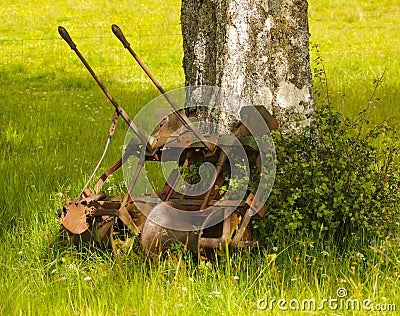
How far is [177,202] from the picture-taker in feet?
12.3

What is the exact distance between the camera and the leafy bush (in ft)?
12.2

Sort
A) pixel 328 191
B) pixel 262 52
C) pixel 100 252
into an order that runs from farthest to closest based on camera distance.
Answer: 1. pixel 262 52
2. pixel 100 252
3. pixel 328 191

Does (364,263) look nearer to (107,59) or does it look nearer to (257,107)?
(257,107)

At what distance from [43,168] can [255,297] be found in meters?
2.94

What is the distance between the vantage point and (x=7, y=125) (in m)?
7.38

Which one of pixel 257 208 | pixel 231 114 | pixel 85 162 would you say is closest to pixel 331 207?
pixel 257 208

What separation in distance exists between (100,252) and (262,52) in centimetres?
159

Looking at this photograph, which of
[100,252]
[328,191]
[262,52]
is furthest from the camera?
[262,52]

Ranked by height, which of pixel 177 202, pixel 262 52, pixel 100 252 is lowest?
pixel 100 252

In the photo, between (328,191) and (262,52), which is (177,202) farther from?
(262,52)

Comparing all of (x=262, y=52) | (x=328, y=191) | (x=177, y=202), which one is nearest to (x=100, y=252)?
(x=177, y=202)

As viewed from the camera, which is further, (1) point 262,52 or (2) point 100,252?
(1) point 262,52

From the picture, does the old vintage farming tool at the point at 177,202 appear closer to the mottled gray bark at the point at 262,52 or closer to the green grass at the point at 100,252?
the green grass at the point at 100,252

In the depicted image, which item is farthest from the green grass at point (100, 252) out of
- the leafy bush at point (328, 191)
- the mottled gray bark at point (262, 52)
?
the mottled gray bark at point (262, 52)
